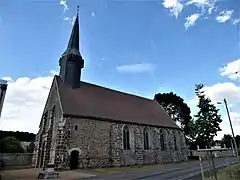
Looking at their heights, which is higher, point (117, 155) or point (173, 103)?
point (173, 103)

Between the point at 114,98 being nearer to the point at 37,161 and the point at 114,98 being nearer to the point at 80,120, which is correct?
the point at 80,120

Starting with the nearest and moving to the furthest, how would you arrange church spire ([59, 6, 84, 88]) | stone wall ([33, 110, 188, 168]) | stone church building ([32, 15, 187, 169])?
stone wall ([33, 110, 188, 168]) → stone church building ([32, 15, 187, 169]) → church spire ([59, 6, 84, 88])

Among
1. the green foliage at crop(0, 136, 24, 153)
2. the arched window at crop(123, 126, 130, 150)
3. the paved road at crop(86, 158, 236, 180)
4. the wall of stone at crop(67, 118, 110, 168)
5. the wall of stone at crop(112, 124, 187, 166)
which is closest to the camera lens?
the paved road at crop(86, 158, 236, 180)

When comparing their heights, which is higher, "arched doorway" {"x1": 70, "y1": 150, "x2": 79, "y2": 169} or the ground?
"arched doorway" {"x1": 70, "y1": 150, "x2": 79, "y2": 169}

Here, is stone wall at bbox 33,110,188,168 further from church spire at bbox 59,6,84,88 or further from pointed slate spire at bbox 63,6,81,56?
pointed slate spire at bbox 63,6,81,56

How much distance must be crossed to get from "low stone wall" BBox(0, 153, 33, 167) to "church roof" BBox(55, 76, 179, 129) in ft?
32.8

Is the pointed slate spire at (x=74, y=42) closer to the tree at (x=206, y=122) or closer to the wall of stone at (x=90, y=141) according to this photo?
the wall of stone at (x=90, y=141)

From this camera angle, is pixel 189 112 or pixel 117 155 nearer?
pixel 117 155

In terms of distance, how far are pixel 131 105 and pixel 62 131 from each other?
12.3 metres

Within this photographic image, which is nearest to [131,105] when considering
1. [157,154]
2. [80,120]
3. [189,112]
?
[157,154]

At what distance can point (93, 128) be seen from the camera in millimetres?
A: 22562

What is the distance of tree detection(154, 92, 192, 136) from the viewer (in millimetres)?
42500

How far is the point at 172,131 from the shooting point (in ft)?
103

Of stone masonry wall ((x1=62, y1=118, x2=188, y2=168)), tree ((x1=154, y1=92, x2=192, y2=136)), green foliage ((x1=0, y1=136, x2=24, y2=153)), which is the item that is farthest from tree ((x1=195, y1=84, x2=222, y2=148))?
green foliage ((x1=0, y1=136, x2=24, y2=153))
